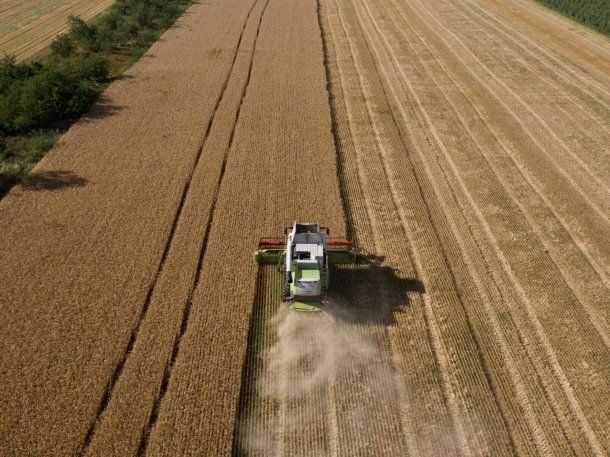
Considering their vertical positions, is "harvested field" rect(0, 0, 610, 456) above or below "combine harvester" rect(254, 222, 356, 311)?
below

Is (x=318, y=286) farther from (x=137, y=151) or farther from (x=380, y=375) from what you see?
(x=137, y=151)

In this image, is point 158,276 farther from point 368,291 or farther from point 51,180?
point 51,180

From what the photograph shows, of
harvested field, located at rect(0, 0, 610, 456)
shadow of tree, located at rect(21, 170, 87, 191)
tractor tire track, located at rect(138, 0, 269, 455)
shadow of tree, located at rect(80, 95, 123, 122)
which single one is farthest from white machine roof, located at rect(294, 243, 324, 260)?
shadow of tree, located at rect(80, 95, 123, 122)

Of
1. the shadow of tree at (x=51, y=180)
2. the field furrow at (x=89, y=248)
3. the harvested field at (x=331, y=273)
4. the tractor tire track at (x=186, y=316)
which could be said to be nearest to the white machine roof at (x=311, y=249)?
the harvested field at (x=331, y=273)

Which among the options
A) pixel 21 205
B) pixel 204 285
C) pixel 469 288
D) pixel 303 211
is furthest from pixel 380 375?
pixel 21 205

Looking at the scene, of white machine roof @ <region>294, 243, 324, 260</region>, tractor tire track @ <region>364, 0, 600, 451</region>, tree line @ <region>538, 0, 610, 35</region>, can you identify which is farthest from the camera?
tree line @ <region>538, 0, 610, 35</region>

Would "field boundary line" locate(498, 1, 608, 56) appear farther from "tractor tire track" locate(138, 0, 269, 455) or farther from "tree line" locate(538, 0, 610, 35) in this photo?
"tractor tire track" locate(138, 0, 269, 455)
